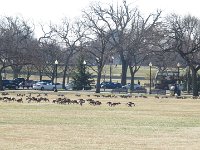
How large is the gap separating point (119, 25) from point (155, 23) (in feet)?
17.9

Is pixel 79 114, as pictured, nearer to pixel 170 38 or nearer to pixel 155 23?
pixel 170 38

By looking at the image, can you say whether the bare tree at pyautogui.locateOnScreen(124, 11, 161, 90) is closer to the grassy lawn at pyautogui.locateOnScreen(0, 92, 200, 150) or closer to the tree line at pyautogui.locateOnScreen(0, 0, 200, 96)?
the tree line at pyautogui.locateOnScreen(0, 0, 200, 96)

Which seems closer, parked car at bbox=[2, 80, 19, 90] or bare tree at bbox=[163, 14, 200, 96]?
bare tree at bbox=[163, 14, 200, 96]

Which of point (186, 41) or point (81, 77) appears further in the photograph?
point (81, 77)

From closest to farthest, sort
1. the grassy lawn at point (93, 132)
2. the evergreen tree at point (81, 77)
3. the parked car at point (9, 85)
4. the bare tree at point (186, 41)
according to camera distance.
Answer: the grassy lawn at point (93, 132) → the bare tree at point (186, 41) → the evergreen tree at point (81, 77) → the parked car at point (9, 85)

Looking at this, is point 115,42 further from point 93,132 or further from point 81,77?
point 93,132

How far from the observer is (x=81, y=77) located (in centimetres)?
8606

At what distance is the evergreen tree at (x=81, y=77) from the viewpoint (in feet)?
277

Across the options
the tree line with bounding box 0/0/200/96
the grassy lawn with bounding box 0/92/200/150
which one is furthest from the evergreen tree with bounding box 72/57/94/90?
the grassy lawn with bounding box 0/92/200/150

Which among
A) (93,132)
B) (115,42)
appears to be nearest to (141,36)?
(115,42)

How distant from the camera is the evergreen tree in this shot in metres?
84.4

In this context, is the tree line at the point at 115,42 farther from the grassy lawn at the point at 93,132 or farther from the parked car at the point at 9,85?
the grassy lawn at the point at 93,132

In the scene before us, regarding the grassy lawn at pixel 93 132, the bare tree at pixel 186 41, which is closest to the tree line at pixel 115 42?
the bare tree at pixel 186 41

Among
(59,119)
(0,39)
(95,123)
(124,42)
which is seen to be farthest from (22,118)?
(124,42)
